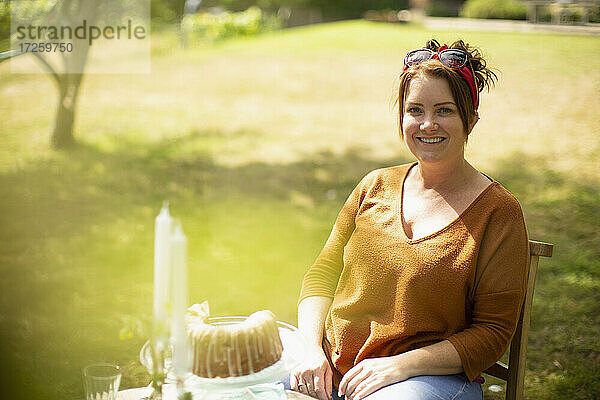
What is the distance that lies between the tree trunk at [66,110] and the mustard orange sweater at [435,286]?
5732 mm

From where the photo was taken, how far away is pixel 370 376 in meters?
1.71

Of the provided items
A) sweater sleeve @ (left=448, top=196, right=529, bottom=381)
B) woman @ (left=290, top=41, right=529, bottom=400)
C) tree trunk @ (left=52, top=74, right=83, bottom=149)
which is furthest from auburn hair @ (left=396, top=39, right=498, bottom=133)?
tree trunk @ (left=52, top=74, right=83, bottom=149)

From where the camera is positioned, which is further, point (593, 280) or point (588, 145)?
point (588, 145)

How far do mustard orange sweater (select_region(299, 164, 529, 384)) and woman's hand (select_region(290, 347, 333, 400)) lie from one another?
3.1 inches

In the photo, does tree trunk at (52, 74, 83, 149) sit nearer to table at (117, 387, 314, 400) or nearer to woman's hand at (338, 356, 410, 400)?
table at (117, 387, 314, 400)

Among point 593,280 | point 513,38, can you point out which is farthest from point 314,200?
point 513,38

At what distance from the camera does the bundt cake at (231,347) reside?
1387 mm

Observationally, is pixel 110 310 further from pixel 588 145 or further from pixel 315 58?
pixel 315 58

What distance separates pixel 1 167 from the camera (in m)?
7.35

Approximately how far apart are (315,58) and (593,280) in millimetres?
7969

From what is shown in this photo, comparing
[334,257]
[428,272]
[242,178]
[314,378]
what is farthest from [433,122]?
[242,178]

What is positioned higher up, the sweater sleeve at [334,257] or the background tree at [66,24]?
the background tree at [66,24]

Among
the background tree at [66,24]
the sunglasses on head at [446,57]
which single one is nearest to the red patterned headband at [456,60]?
the sunglasses on head at [446,57]

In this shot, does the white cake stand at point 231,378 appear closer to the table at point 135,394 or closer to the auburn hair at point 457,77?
the table at point 135,394
